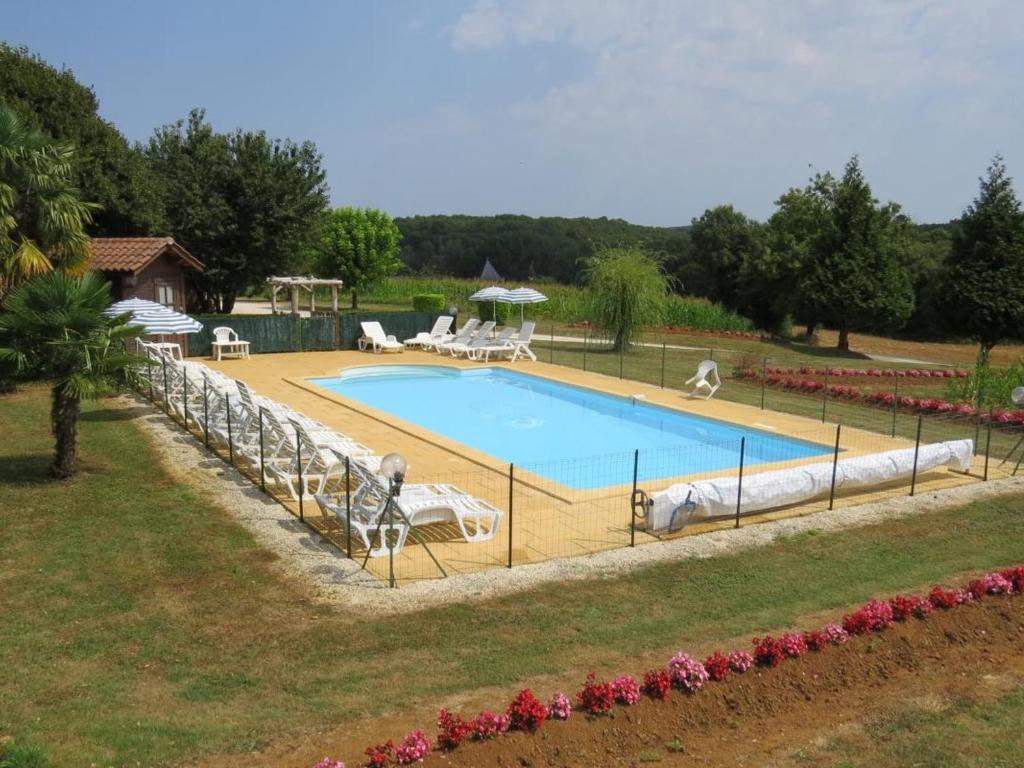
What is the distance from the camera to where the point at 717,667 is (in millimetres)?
5473

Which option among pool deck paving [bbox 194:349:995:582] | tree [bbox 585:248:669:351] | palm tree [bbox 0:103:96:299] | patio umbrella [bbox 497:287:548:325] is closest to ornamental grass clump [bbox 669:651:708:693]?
pool deck paving [bbox 194:349:995:582]

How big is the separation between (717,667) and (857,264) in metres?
29.1

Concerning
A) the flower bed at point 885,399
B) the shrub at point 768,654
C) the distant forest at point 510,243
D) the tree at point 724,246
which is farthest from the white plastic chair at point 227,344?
the distant forest at point 510,243

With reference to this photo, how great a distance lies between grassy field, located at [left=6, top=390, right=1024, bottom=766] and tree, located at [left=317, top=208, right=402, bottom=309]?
97.5ft

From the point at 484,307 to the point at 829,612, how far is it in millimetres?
27351

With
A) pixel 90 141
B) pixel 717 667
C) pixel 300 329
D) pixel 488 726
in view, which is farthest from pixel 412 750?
pixel 90 141

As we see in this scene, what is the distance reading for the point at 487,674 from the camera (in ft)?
18.7

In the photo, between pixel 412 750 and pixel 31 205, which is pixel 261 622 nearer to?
pixel 412 750

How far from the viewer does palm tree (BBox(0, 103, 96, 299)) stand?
1422 cm

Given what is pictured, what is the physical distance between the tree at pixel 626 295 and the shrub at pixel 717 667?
19.6m

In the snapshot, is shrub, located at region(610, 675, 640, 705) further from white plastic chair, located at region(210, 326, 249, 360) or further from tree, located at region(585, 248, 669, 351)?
tree, located at region(585, 248, 669, 351)

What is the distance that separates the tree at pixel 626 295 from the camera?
81.7ft

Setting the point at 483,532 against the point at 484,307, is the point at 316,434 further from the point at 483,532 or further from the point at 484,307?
the point at 484,307

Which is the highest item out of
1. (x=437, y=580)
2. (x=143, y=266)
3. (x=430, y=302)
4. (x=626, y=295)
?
(x=143, y=266)
